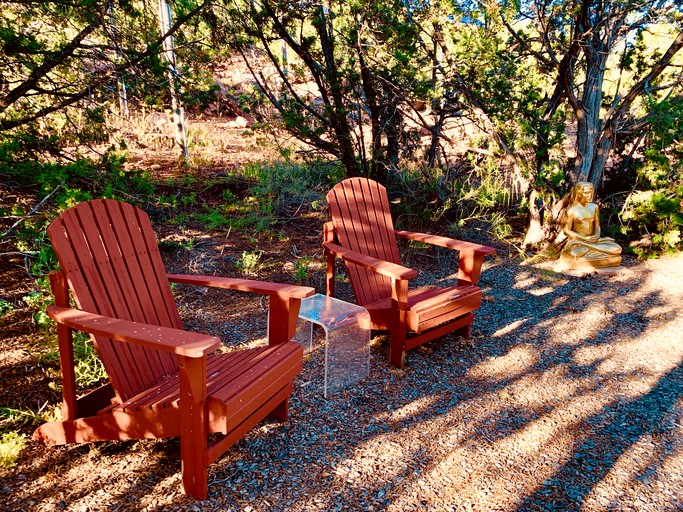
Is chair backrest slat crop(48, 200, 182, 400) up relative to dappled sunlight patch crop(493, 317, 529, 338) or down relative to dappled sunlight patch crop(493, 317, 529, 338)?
up

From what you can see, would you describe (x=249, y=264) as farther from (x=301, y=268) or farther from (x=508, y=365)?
(x=508, y=365)

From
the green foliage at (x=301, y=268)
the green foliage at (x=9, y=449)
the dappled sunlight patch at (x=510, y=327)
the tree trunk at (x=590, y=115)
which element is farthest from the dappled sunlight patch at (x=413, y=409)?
the tree trunk at (x=590, y=115)

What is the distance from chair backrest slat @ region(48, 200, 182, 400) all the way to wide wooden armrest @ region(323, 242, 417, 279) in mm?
1118

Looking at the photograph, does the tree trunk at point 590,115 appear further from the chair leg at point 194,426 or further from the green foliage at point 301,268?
the chair leg at point 194,426

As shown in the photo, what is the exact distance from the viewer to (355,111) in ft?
17.1

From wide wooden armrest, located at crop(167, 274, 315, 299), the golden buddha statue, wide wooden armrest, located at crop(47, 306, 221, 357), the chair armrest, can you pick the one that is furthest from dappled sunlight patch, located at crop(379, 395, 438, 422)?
the golden buddha statue

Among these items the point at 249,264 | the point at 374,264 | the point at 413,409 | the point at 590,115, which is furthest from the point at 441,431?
the point at 590,115

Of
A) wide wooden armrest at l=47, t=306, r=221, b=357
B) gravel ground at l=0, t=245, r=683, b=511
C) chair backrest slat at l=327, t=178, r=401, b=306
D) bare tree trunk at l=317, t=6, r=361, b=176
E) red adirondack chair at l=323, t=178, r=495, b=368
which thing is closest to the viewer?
wide wooden armrest at l=47, t=306, r=221, b=357

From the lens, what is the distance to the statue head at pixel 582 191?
5117mm

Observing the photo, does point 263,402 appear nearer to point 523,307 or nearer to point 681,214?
point 523,307

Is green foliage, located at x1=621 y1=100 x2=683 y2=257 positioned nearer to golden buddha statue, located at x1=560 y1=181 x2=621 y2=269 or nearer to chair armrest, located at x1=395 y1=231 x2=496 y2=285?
golden buddha statue, located at x1=560 y1=181 x2=621 y2=269

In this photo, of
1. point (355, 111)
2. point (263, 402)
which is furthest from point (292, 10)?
point (263, 402)

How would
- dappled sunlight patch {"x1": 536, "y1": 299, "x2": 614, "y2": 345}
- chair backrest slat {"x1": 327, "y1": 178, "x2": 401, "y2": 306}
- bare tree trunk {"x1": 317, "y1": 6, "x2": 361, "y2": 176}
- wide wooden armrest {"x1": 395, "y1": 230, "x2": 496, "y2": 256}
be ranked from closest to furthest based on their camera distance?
wide wooden armrest {"x1": 395, "y1": 230, "x2": 496, "y2": 256} → chair backrest slat {"x1": 327, "y1": 178, "x2": 401, "y2": 306} → dappled sunlight patch {"x1": 536, "y1": 299, "x2": 614, "y2": 345} → bare tree trunk {"x1": 317, "y1": 6, "x2": 361, "y2": 176}

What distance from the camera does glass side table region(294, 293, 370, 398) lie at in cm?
282
